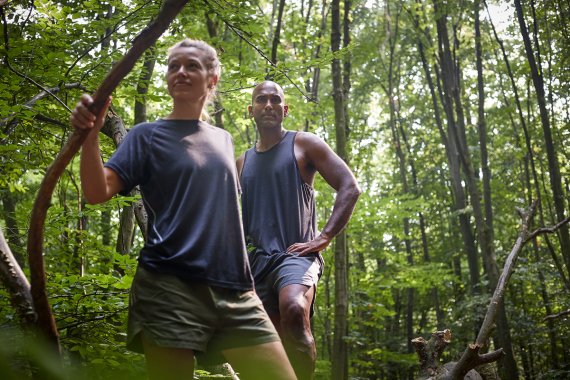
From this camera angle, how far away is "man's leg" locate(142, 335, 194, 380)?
1739 mm

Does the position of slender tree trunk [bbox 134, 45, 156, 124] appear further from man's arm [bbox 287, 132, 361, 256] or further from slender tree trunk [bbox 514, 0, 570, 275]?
slender tree trunk [bbox 514, 0, 570, 275]

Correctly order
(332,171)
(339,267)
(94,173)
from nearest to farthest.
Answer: (94,173) → (332,171) → (339,267)

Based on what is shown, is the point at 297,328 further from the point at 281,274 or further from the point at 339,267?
the point at 339,267

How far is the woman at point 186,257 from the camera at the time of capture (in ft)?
5.77

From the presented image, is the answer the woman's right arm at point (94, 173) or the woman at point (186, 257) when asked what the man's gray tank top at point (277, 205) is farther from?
the woman's right arm at point (94, 173)

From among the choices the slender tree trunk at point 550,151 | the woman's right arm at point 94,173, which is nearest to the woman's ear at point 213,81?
the woman's right arm at point 94,173

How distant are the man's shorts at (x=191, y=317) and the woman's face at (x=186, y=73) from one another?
2.33 feet

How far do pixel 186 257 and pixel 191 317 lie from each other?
0.67 feet

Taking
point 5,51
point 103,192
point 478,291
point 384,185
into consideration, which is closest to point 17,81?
point 5,51

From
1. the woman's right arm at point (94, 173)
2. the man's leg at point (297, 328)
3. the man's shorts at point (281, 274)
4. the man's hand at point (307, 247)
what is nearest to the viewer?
the woman's right arm at point (94, 173)

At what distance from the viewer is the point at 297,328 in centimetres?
278

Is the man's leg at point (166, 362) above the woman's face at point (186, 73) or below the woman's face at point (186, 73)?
below

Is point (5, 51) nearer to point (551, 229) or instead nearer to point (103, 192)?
point (103, 192)

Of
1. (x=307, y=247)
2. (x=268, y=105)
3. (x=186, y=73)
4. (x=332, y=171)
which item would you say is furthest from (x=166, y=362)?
(x=268, y=105)
